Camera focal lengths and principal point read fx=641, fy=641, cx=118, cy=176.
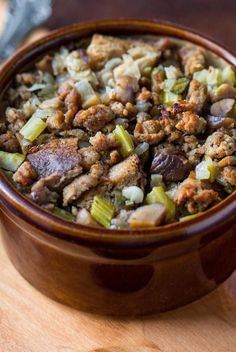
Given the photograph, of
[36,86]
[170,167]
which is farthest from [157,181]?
[36,86]

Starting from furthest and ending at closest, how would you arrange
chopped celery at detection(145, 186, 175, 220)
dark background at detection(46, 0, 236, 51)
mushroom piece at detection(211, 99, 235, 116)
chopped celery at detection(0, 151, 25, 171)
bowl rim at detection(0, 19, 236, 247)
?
dark background at detection(46, 0, 236, 51) → mushroom piece at detection(211, 99, 235, 116) → chopped celery at detection(0, 151, 25, 171) → chopped celery at detection(145, 186, 175, 220) → bowl rim at detection(0, 19, 236, 247)

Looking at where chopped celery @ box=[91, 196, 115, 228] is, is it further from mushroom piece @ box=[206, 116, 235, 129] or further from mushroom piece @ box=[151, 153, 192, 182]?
mushroom piece @ box=[206, 116, 235, 129]

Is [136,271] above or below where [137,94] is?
below

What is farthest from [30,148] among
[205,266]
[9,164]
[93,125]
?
[205,266]

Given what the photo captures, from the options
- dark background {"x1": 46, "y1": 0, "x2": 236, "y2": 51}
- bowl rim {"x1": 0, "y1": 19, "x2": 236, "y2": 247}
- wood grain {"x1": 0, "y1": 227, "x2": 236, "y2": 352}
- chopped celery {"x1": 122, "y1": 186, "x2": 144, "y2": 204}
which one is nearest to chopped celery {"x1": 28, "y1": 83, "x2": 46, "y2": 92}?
bowl rim {"x1": 0, "y1": 19, "x2": 236, "y2": 247}

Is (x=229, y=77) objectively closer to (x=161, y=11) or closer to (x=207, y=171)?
(x=207, y=171)

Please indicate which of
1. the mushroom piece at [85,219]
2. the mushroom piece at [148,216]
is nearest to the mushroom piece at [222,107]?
the mushroom piece at [148,216]

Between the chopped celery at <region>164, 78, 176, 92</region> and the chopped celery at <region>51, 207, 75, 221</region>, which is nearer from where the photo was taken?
the chopped celery at <region>51, 207, 75, 221</region>

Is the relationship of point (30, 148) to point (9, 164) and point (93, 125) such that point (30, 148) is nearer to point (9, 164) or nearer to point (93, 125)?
point (9, 164)

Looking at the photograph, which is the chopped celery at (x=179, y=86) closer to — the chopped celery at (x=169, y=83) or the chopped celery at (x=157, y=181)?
the chopped celery at (x=169, y=83)
